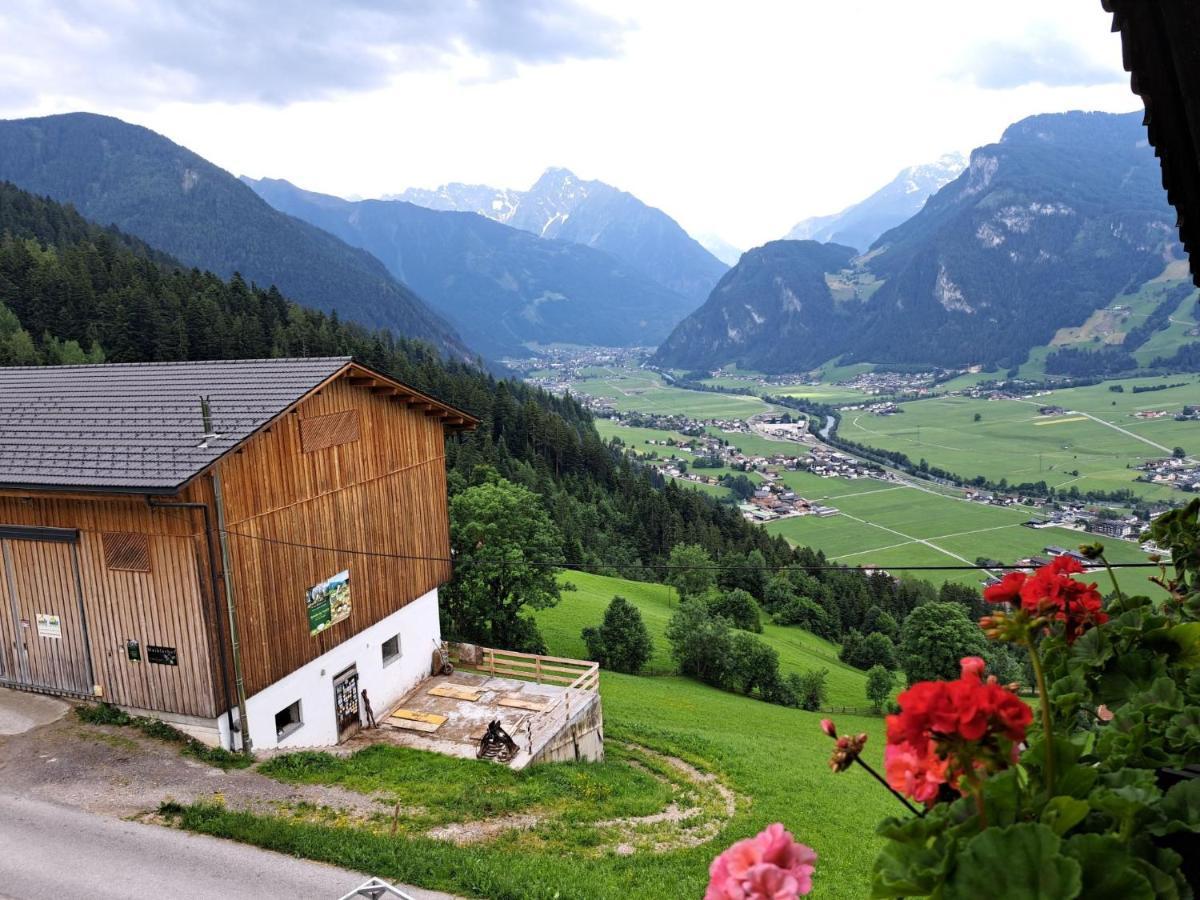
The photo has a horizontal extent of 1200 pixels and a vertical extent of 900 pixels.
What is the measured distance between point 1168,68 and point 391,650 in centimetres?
2295

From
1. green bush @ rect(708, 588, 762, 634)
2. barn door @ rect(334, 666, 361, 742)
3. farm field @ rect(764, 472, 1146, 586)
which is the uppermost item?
barn door @ rect(334, 666, 361, 742)

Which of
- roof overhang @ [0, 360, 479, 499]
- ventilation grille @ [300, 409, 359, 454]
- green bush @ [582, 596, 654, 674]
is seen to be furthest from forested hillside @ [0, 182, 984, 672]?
ventilation grille @ [300, 409, 359, 454]

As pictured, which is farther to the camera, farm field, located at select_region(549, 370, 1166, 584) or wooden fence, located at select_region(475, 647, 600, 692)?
farm field, located at select_region(549, 370, 1166, 584)

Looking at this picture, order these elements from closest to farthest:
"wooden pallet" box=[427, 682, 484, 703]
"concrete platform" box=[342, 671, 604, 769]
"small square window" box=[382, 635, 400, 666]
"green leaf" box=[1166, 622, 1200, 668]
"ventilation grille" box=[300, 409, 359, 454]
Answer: "green leaf" box=[1166, 622, 1200, 668], "ventilation grille" box=[300, 409, 359, 454], "concrete platform" box=[342, 671, 604, 769], "small square window" box=[382, 635, 400, 666], "wooden pallet" box=[427, 682, 484, 703]

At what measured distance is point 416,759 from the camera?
18891 mm

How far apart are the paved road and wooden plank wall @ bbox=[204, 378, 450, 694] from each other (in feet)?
14.5

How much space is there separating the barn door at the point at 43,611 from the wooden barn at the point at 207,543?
42 millimetres

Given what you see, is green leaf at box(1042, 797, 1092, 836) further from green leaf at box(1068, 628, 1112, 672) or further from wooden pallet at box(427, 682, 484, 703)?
wooden pallet at box(427, 682, 484, 703)

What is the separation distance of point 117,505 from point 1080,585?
17899 mm

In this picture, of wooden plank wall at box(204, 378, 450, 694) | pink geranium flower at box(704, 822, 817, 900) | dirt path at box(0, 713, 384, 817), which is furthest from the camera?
wooden plank wall at box(204, 378, 450, 694)

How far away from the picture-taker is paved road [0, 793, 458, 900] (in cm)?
1216

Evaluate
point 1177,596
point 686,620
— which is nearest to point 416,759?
point 1177,596

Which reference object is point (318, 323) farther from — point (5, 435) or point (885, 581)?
point (5, 435)

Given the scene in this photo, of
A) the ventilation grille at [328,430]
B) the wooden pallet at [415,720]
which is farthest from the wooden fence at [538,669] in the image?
the ventilation grille at [328,430]
